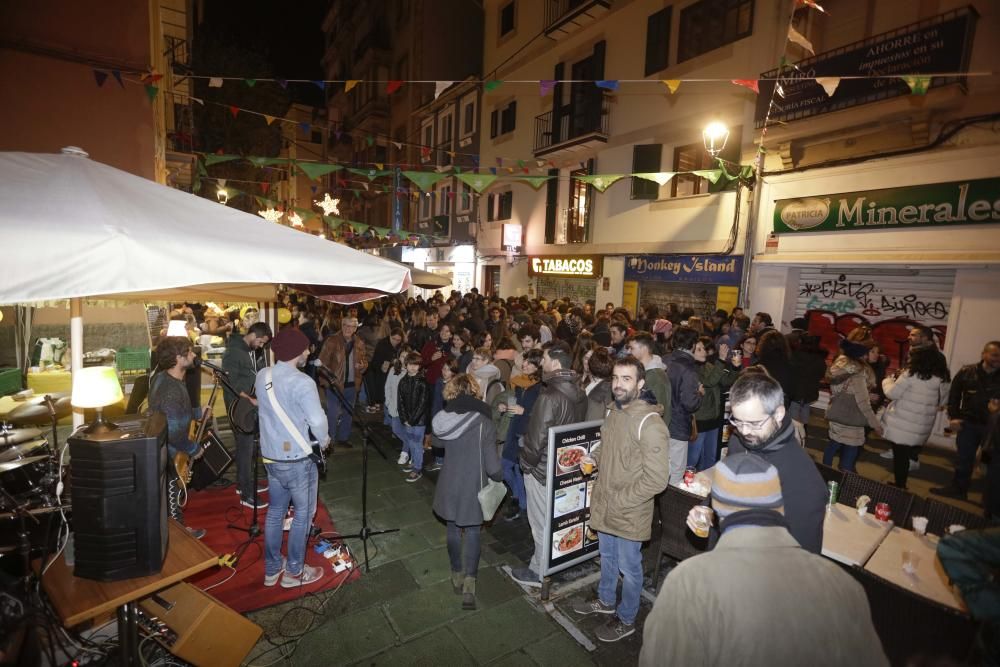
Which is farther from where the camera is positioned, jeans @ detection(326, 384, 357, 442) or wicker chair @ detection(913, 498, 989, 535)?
jeans @ detection(326, 384, 357, 442)

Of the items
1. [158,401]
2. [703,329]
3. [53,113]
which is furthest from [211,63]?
[703,329]

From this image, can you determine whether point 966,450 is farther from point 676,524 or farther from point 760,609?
point 760,609

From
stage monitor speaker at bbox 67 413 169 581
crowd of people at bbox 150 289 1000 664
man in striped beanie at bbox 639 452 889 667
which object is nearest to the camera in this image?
man in striped beanie at bbox 639 452 889 667

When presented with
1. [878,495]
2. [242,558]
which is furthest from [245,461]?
[878,495]

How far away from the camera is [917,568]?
3.20 m

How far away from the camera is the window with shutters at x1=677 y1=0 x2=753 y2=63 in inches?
446

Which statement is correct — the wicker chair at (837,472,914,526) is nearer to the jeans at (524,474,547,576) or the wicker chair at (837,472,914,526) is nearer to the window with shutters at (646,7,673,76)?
the jeans at (524,474,547,576)

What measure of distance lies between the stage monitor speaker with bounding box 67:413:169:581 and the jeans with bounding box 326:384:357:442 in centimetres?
477

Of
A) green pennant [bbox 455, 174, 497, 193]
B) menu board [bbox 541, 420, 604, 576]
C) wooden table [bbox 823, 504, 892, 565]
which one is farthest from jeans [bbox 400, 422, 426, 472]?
green pennant [bbox 455, 174, 497, 193]

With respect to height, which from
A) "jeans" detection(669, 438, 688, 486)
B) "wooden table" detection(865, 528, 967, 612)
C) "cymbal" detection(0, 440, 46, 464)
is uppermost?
"cymbal" detection(0, 440, 46, 464)

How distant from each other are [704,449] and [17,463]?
23.3 feet

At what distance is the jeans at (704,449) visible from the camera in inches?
253

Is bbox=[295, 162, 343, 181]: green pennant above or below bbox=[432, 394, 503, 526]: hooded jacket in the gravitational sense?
above

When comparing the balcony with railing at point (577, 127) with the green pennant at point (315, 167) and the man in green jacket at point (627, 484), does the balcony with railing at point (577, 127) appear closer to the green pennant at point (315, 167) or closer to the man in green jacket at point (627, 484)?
the green pennant at point (315, 167)
